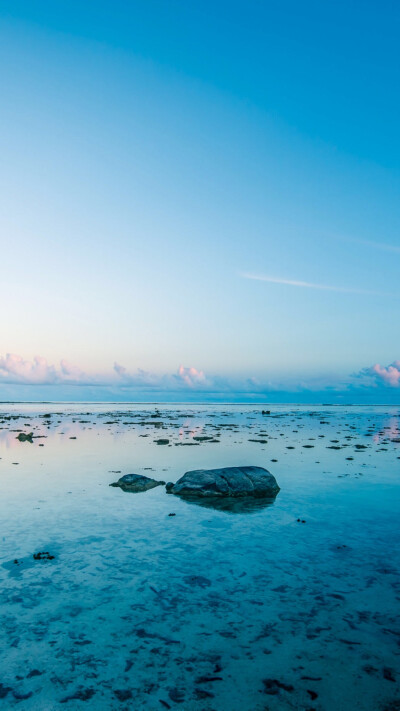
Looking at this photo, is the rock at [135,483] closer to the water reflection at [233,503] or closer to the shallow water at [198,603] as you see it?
the shallow water at [198,603]

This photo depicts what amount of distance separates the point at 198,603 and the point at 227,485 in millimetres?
10362

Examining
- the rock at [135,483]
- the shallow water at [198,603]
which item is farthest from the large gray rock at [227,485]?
the shallow water at [198,603]

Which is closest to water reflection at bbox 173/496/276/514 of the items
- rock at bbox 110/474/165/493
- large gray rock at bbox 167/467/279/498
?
large gray rock at bbox 167/467/279/498

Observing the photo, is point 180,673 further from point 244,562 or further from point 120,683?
point 244,562

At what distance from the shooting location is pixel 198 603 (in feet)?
28.3

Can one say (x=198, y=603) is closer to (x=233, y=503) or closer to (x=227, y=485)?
(x=233, y=503)

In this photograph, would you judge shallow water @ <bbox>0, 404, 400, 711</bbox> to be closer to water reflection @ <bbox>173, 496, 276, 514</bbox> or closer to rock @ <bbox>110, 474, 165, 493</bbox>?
water reflection @ <bbox>173, 496, 276, 514</bbox>

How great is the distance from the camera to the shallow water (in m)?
6.04

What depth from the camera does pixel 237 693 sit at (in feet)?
19.4

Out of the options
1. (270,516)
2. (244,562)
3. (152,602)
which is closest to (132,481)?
(270,516)

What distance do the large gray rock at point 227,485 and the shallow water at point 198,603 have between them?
1272 mm

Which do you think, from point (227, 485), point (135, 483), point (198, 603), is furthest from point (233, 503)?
point (198, 603)

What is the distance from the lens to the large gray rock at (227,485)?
735 inches

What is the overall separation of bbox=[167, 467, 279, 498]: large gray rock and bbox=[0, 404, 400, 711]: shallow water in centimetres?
127
